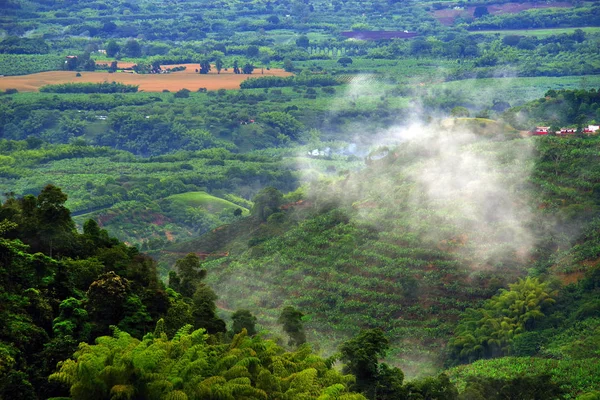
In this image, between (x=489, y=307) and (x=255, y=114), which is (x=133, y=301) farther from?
(x=255, y=114)

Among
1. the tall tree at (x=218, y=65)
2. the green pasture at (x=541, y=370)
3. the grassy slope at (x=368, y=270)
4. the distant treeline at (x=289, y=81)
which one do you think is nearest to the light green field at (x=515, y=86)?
the distant treeline at (x=289, y=81)

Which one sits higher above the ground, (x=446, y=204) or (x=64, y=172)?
(x=446, y=204)

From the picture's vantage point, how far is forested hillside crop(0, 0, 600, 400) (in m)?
32.0

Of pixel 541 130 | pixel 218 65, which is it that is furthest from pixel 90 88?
pixel 541 130

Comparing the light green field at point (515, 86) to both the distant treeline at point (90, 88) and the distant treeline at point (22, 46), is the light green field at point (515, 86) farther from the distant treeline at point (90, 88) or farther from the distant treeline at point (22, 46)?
the distant treeline at point (22, 46)

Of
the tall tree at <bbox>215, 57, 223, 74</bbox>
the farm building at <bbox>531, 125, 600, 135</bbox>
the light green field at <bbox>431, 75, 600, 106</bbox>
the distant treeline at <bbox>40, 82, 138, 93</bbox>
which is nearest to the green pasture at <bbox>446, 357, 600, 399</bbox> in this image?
the farm building at <bbox>531, 125, 600, 135</bbox>

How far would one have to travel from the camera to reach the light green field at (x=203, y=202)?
10306 centimetres


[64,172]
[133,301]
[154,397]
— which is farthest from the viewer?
[64,172]

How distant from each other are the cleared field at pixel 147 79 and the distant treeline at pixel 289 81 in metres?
2.43

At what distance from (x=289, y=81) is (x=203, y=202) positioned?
70117 mm

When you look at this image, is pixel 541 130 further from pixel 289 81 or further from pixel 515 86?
pixel 289 81

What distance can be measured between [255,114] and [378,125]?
61.2ft

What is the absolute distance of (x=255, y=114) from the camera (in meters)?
148

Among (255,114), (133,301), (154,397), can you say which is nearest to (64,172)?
(255,114)
